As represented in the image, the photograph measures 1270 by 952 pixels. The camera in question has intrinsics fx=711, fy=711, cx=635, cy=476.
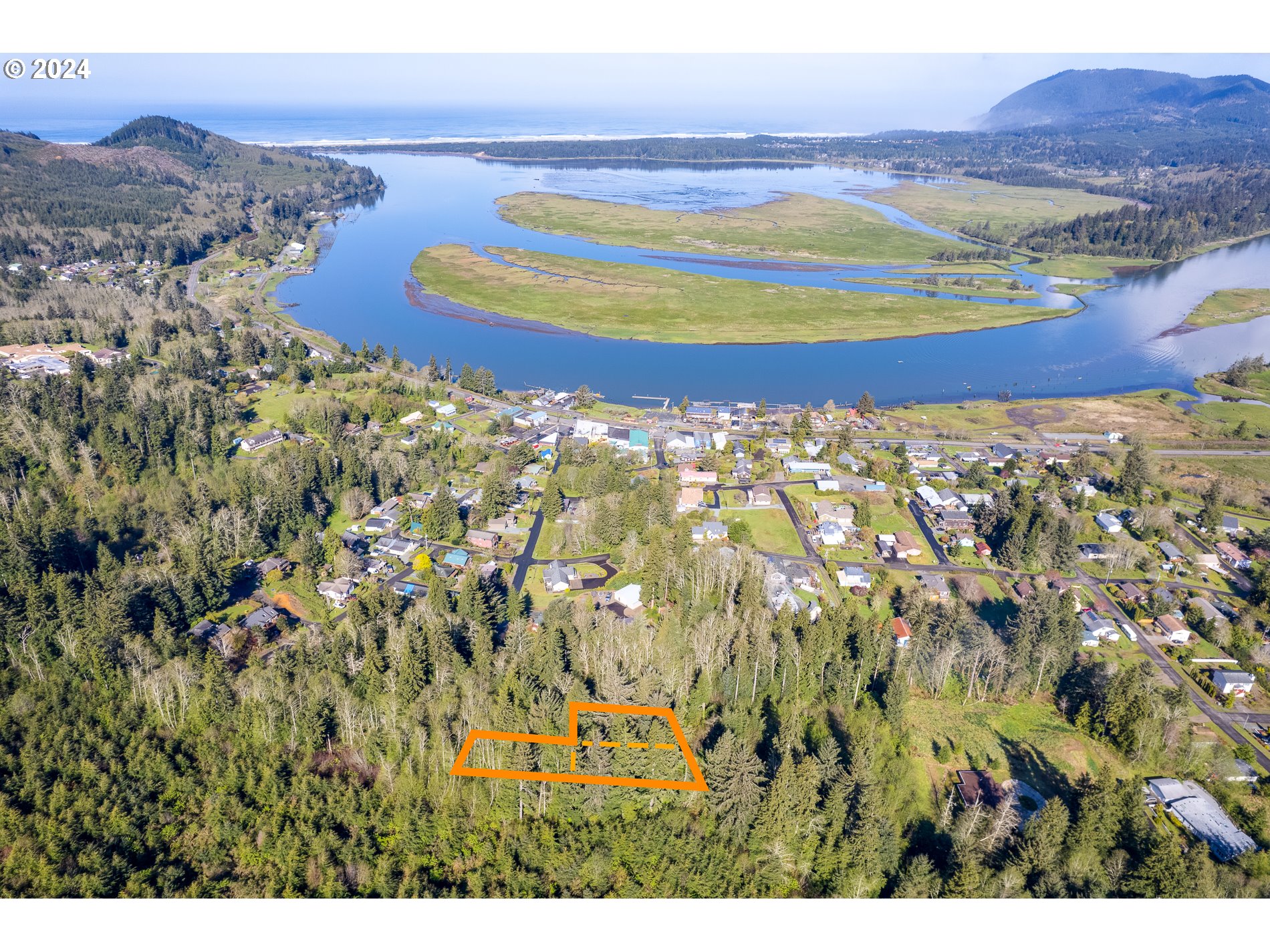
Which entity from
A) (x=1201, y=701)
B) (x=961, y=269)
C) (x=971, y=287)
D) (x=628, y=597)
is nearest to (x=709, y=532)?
(x=628, y=597)

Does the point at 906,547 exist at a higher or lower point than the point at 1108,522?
lower

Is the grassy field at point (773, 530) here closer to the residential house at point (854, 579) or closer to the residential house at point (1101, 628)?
the residential house at point (854, 579)

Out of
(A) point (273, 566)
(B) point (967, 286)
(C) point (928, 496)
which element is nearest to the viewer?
(A) point (273, 566)

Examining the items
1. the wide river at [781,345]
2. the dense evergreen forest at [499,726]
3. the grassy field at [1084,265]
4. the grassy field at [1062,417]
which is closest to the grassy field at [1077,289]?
the wide river at [781,345]

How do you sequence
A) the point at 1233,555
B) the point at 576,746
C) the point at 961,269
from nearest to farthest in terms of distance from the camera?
the point at 576,746 < the point at 1233,555 < the point at 961,269

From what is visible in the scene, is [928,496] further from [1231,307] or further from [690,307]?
[1231,307]

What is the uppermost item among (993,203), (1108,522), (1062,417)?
(993,203)

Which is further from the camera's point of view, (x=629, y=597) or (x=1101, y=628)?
(x=629, y=597)
